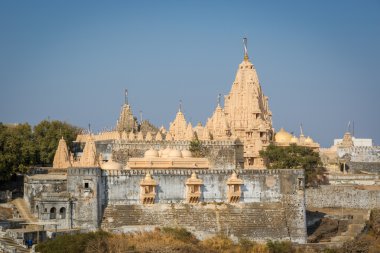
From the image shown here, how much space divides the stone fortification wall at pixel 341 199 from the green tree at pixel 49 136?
16.8 metres

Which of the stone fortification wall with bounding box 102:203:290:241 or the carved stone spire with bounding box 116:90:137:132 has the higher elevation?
the carved stone spire with bounding box 116:90:137:132

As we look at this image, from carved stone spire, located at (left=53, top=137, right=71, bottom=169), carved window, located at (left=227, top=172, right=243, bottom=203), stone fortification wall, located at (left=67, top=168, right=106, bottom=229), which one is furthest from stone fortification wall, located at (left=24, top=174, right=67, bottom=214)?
carved window, located at (left=227, top=172, right=243, bottom=203)

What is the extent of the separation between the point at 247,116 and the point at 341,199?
1206 cm

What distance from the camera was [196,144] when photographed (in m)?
57.2

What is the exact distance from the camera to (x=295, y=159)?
61156 millimetres

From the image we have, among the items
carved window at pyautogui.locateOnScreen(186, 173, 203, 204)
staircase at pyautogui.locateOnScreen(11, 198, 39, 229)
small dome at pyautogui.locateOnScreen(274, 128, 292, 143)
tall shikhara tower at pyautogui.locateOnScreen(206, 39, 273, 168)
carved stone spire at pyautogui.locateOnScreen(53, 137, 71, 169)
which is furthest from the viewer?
small dome at pyautogui.locateOnScreen(274, 128, 292, 143)

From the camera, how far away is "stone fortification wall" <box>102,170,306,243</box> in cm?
4806

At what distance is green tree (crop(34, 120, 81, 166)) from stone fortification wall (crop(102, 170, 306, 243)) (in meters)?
15.2

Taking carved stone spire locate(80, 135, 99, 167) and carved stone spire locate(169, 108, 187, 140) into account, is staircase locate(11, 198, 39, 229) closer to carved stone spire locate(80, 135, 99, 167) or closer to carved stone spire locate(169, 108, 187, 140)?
carved stone spire locate(80, 135, 99, 167)

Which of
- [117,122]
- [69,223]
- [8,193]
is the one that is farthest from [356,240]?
[117,122]

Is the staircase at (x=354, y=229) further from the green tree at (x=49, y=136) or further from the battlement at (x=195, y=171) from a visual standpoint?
the green tree at (x=49, y=136)

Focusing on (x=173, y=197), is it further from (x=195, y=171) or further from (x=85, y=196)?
(x=85, y=196)

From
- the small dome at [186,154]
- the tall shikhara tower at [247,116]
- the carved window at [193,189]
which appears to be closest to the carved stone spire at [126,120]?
the tall shikhara tower at [247,116]

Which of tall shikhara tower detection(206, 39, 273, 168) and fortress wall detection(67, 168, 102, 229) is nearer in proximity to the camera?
fortress wall detection(67, 168, 102, 229)
